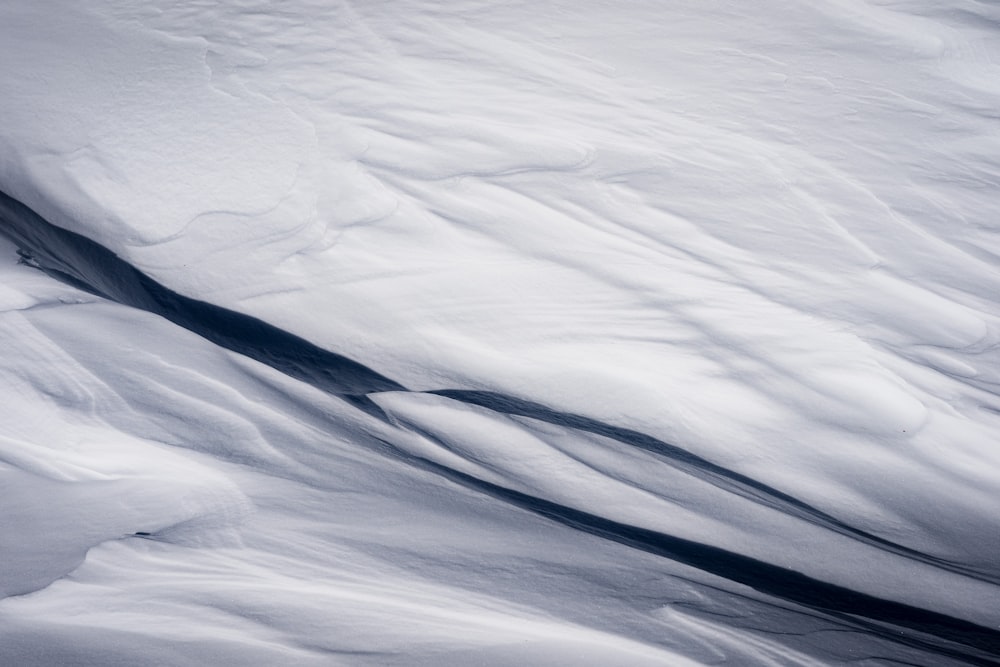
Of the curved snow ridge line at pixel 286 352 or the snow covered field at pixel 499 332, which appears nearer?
the snow covered field at pixel 499 332

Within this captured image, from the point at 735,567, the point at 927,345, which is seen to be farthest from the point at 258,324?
the point at 927,345

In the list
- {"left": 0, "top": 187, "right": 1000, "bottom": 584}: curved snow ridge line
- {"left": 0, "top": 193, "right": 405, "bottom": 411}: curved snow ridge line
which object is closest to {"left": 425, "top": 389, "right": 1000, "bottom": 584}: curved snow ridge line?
{"left": 0, "top": 187, "right": 1000, "bottom": 584}: curved snow ridge line

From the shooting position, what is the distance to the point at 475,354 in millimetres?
1075

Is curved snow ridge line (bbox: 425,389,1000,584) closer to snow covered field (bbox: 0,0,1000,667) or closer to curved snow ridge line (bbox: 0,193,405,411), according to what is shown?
snow covered field (bbox: 0,0,1000,667)

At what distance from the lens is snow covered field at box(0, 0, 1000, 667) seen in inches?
36.4

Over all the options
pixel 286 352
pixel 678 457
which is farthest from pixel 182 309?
pixel 678 457

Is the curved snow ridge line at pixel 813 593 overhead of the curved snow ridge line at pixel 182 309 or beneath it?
beneath

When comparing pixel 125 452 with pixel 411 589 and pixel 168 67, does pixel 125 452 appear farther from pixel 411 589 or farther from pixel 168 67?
pixel 168 67

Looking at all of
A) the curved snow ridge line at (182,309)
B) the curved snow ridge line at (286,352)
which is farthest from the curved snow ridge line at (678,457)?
the curved snow ridge line at (182,309)

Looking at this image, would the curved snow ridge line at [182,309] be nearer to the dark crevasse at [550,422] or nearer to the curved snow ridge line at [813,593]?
the dark crevasse at [550,422]

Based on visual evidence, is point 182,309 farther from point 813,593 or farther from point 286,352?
point 813,593

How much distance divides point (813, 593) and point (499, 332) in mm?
519

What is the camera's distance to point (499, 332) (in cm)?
109

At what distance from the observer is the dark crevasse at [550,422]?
1.00 meters
